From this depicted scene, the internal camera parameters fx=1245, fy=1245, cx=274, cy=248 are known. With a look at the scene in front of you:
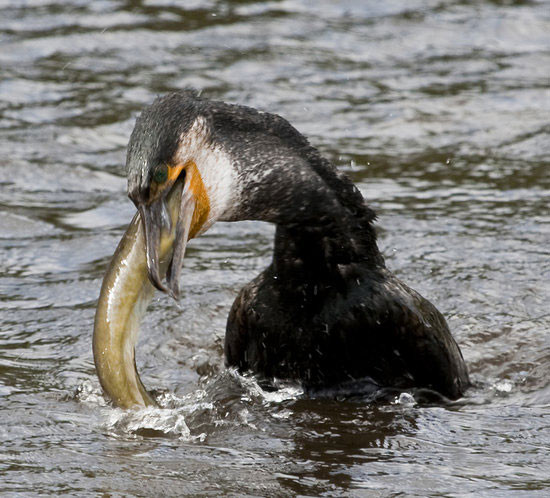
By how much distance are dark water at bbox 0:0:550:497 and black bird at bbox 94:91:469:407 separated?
146 mm

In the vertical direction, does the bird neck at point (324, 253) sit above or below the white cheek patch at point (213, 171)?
below

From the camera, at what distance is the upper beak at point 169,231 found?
13.1ft

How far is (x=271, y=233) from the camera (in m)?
6.82

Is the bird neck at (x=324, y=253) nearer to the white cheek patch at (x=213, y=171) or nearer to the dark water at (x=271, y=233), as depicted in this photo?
the white cheek patch at (x=213, y=171)

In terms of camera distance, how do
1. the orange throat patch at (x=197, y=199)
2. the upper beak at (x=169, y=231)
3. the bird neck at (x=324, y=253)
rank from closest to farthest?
the upper beak at (x=169, y=231), the orange throat patch at (x=197, y=199), the bird neck at (x=324, y=253)

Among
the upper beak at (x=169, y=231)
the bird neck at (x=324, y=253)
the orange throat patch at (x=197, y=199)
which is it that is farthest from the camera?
the bird neck at (x=324, y=253)

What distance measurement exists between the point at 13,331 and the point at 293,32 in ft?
17.1

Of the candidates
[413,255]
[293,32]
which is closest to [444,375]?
[413,255]

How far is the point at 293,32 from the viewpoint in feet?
33.1

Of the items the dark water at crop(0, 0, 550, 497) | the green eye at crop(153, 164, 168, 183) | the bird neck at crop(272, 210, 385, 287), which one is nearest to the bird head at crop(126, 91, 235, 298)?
the green eye at crop(153, 164, 168, 183)

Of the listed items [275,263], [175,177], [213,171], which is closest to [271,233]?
[275,263]

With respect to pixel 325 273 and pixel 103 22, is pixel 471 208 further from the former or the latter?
pixel 103 22

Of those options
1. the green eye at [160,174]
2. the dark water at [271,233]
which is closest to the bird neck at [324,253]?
the dark water at [271,233]

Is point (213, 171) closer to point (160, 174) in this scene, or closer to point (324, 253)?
point (160, 174)
